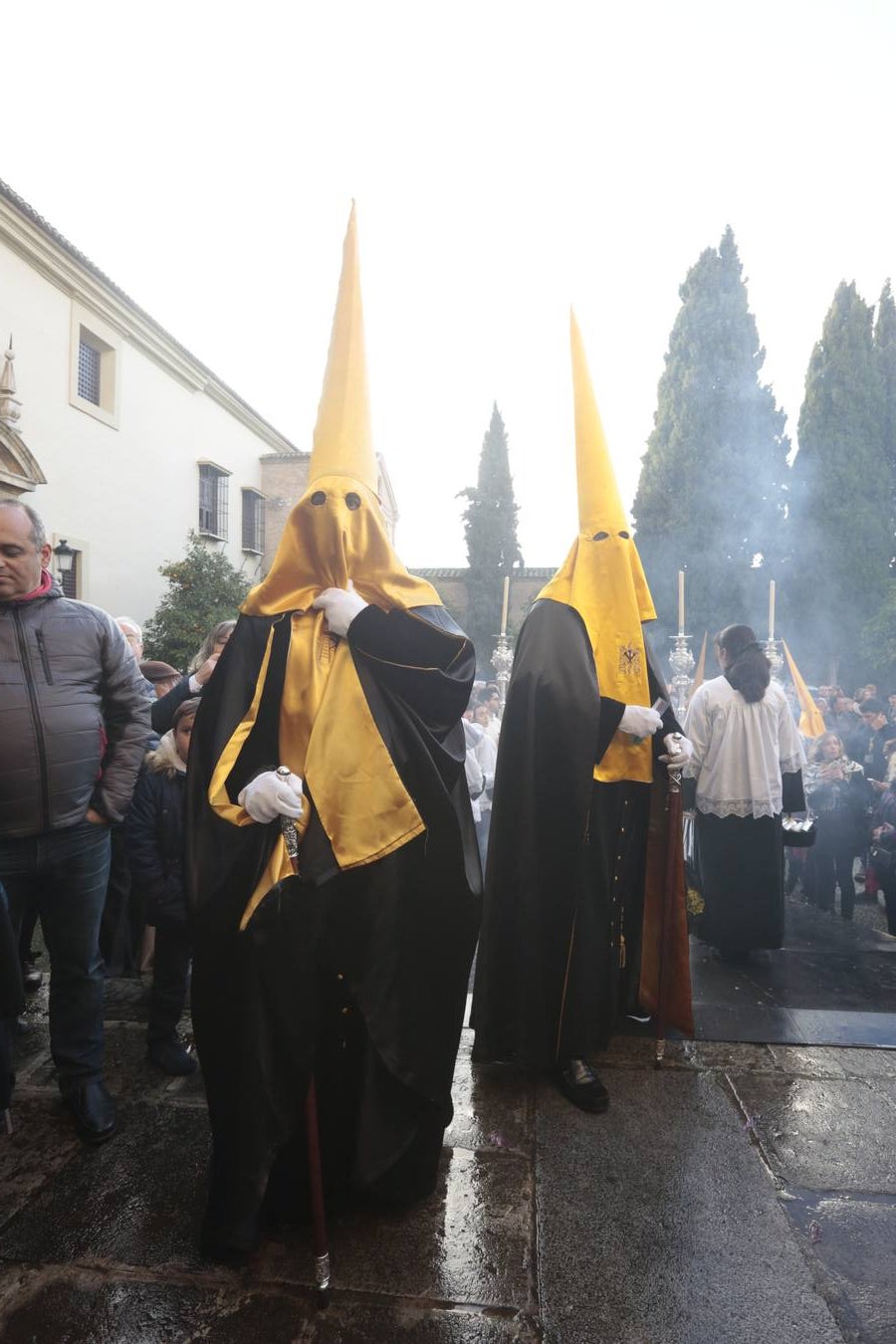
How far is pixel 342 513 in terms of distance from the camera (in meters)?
2.40

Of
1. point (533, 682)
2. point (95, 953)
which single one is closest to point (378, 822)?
point (533, 682)

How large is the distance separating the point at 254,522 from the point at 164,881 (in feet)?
65.9

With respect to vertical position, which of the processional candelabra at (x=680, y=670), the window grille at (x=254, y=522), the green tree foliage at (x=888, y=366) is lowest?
the processional candelabra at (x=680, y=670)

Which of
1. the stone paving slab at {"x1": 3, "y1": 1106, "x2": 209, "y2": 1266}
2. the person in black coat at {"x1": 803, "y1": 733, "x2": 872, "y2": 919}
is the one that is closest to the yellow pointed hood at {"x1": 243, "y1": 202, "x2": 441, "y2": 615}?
the stone paving slab at {"x1": 3, "y1": 1106, "x2": 209, "y2": 1266}

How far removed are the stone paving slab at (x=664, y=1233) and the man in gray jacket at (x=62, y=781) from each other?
61.5 inches

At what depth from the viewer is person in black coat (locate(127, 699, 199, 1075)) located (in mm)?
3158

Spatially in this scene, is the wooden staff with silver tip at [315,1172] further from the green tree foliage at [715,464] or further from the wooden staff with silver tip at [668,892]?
the green tree foliage at [715,464]

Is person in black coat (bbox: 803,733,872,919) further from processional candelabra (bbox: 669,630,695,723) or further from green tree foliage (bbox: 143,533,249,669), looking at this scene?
green tree foliage (bbox: 143,533,249,669)

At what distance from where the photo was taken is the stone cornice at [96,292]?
1187cm

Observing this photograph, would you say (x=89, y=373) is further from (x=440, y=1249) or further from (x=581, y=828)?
(x=440, y=1249)

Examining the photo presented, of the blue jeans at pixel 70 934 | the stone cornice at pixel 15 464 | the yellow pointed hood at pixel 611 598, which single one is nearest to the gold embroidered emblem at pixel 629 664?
the yellow pointed hood at pixel 611 598

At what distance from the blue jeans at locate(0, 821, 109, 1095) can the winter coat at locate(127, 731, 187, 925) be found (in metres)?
0.42

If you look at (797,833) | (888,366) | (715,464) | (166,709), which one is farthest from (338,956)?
(888,366)

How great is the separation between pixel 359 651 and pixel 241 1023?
1.11 metres
